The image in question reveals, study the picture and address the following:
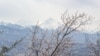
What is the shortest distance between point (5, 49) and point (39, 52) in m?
8.09

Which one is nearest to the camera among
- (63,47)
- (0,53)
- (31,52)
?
(0,53)

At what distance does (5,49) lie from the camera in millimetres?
7266

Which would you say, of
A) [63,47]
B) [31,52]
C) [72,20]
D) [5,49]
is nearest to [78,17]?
[72,20]

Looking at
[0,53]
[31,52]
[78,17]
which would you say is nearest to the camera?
[0,53]

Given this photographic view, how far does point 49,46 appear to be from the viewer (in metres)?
15.0

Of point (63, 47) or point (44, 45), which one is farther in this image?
point (44, 45)

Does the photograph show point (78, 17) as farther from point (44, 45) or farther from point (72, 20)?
point (44, 45)

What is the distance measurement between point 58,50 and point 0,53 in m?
7.28

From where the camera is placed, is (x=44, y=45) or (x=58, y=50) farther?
(x=44, y=45)

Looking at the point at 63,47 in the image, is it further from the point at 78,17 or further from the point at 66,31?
the point at 78,17

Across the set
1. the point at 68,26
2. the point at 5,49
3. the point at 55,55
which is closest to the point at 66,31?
the point at 68,26

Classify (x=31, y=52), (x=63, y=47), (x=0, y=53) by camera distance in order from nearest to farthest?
1. (x=0, y=53)
2. (x=63, y=47)
3. (x=31, y=52)

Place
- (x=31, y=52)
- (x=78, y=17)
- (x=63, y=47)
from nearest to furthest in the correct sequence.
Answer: (x=63, y=47) < (x=78, y=17) < (x=31, y=52)

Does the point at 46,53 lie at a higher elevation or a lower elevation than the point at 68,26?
lower
